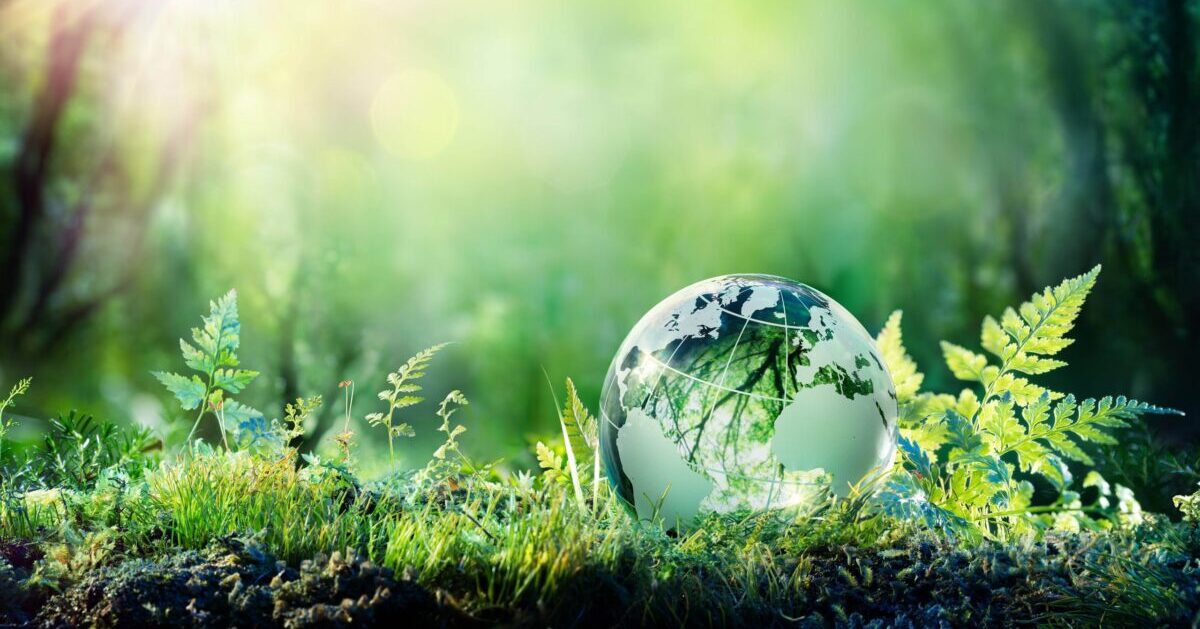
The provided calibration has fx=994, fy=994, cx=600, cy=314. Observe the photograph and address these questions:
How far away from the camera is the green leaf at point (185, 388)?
147 inches

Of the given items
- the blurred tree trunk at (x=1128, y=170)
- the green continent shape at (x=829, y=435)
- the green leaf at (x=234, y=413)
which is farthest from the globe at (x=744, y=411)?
the blurred tree trunk at (x=1128, y=170)

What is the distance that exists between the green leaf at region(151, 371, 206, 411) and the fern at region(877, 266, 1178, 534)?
2557 millimetres

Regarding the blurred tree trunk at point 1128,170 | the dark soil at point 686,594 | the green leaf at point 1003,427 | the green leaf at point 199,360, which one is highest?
the blurred tree trunk at point 1128,170

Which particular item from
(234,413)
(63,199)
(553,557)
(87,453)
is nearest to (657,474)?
(553,557)

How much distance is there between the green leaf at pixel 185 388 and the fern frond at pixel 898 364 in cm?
277

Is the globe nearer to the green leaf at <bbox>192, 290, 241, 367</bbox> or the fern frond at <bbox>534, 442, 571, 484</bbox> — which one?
the fern frond at <bbox>534, 442, 571, 484</bbox>

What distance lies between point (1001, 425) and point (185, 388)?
10.4 feet

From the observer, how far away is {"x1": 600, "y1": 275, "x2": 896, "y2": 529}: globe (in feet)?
11.7

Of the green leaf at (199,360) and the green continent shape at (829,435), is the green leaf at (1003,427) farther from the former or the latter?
the green leaf at (199,360)

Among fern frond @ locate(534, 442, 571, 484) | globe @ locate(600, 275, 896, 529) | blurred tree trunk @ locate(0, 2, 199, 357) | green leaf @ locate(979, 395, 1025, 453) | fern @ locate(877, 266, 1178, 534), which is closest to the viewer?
globe @ locate(600, 275, 896, 529)

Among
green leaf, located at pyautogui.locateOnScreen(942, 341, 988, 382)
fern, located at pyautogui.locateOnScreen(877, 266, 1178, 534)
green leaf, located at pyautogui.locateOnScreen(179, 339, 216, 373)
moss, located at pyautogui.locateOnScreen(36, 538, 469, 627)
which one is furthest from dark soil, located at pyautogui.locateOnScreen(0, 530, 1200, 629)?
green leaf, located at pyautogui.locateOnScreen(942, 341, 988, 382)

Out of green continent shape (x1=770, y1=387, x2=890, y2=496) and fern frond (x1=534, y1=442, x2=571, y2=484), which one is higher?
fern frond (x1=534, y1=442, x2=571, y2=484)

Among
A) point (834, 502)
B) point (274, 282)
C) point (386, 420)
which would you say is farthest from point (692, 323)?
point (274, 282)

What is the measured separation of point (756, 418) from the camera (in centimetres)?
354
